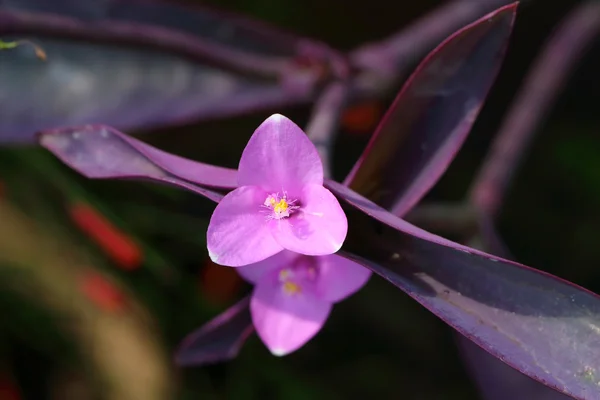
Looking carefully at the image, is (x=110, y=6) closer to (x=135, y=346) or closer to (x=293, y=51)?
(x=293, y=51)

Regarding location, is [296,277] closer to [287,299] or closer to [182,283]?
[287,299]

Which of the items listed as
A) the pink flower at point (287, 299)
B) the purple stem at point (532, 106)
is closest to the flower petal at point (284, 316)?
the pink flower at point (287, 299)

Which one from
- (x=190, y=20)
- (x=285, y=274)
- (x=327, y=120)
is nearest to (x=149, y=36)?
(x=190, y=20)

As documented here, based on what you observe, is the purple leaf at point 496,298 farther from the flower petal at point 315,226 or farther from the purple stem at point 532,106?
the purple stem at point 532,106

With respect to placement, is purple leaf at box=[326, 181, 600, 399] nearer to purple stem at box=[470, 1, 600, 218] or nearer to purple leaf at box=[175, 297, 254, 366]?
purple leaf at box=[175, 297, 254, 366]

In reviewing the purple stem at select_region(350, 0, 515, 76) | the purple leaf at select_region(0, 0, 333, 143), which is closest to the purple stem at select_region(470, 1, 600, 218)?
the purple stem at select_region(350, 0, 515, 76)

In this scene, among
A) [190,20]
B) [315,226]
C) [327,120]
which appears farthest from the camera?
[190,20]
